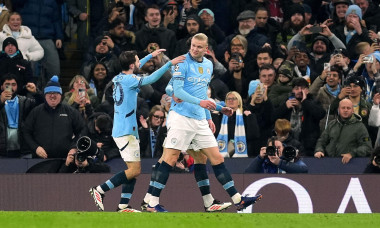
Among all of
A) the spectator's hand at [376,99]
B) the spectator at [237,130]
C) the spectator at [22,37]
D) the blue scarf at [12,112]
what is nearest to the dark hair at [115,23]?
the spectator at [22,37]

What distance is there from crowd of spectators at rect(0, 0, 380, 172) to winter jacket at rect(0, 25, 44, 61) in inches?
1.0

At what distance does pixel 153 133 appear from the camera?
59.7 feet

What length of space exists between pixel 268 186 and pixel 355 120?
186cm

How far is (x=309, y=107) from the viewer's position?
18141 mm

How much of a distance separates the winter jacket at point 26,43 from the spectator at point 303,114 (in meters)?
5.09

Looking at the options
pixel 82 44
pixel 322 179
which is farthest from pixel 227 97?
pixel 82 44

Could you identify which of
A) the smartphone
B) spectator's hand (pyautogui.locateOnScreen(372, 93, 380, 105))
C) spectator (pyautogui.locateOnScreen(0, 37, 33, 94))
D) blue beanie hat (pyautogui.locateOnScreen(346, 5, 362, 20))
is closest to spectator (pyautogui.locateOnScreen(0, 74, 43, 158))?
spectator (pyautogui.locateOnScreen(0, 37, 33, 94))

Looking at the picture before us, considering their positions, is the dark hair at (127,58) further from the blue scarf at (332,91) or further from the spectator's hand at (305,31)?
the spectator's hand at (305,31)

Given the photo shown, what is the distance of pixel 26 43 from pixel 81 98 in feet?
7.63

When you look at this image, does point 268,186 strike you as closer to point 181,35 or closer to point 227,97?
point 227,97

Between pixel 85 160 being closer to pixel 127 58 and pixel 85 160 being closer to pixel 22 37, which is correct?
pixel 127 58

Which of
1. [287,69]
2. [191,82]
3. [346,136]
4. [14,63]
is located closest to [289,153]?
[346,136]

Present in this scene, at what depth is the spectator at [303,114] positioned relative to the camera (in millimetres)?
18172

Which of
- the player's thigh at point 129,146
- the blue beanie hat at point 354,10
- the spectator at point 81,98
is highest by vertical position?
the blue beanie hat at point 354,10
